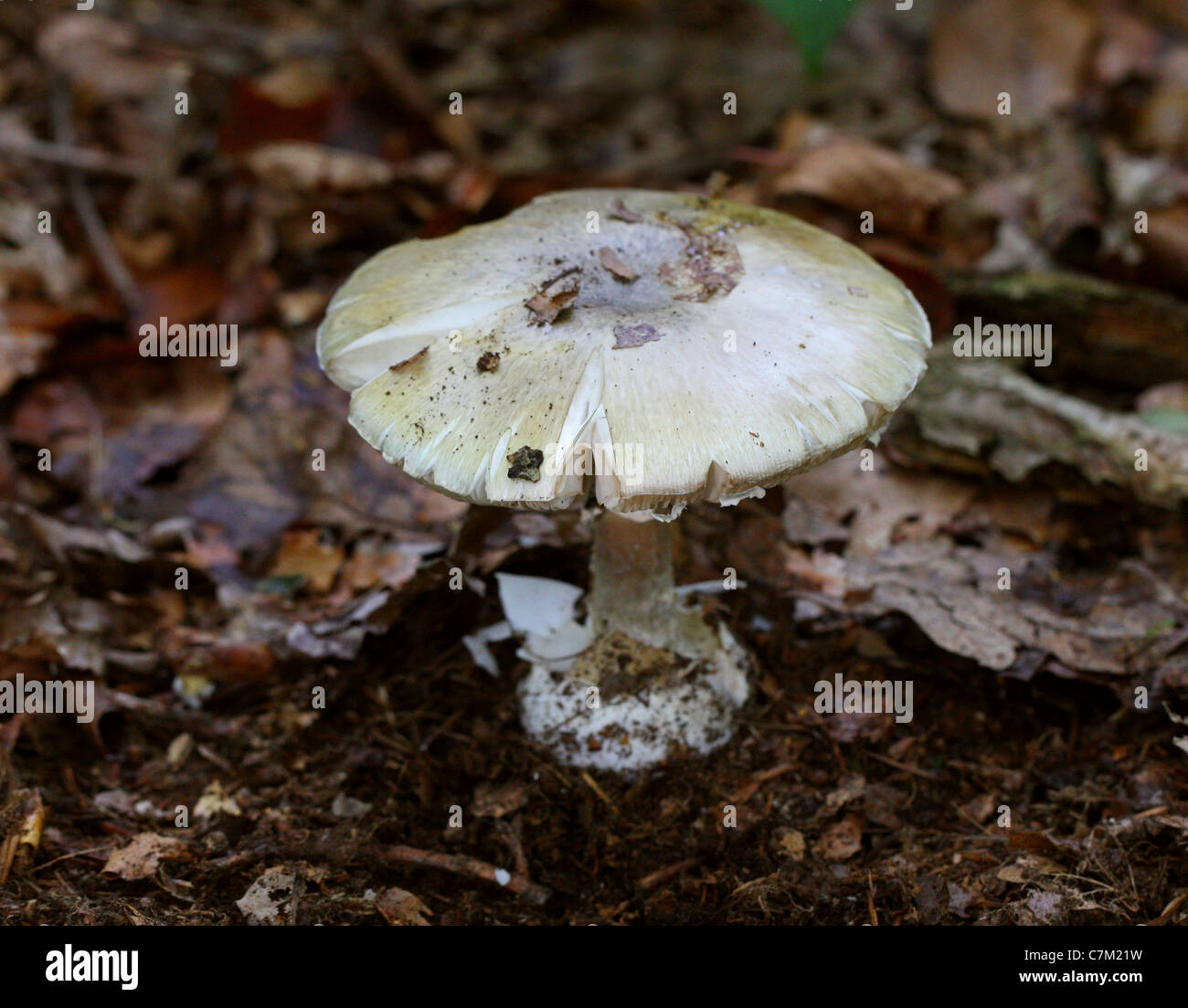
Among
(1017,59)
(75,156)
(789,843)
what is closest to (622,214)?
(789,843)

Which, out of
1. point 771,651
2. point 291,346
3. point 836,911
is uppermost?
point 291,346

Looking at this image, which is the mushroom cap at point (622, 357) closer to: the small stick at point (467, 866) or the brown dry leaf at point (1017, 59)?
the small stick at point (467, 866)

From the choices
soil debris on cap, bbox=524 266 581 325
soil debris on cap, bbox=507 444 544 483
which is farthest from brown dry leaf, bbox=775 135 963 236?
soil debris on cap, bbox=507 444 544 483

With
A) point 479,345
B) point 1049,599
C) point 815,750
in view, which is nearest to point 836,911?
point 815,750

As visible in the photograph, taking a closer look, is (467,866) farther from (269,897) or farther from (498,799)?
(269,897)

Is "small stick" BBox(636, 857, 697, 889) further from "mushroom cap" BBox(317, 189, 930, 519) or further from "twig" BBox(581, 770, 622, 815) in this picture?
"mushroom cap" BBox(317, 189, 930, 519)

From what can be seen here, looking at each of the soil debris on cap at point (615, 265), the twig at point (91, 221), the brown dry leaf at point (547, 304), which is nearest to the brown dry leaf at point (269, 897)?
the brown dry leaf at point (547, 304)
